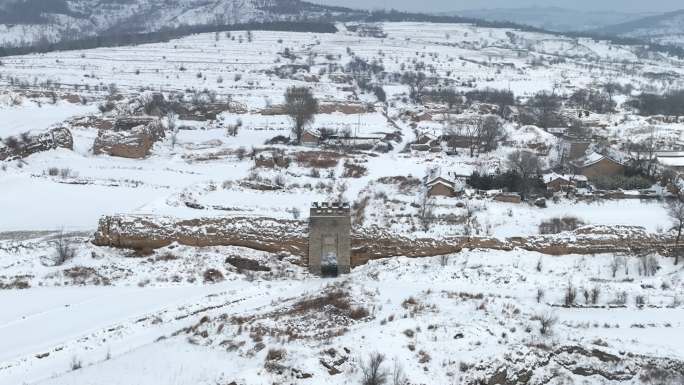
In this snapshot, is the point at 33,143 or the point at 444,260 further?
the point at 33,143

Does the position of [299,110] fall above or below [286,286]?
above

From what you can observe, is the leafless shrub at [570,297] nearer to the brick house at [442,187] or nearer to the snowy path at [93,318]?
the snowy path at [93,318]

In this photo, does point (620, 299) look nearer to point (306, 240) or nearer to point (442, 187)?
point (306, 240)

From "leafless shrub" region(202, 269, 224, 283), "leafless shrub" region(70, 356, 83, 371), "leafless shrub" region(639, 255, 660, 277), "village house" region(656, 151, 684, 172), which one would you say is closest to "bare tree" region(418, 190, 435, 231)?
"leafless shrub" region(639, 255, 660, 277)

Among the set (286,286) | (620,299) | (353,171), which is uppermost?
(620,299)

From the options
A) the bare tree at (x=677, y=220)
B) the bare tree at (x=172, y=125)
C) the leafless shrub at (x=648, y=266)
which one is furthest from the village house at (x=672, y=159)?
the bare tree at (x=172, y=125)

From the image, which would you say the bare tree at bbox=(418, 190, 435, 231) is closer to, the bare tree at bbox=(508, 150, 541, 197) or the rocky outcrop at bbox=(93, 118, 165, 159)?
the bare tree at bbox=(508, 150, 541, 197)

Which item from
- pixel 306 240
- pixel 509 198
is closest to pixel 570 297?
pixel 306 240
